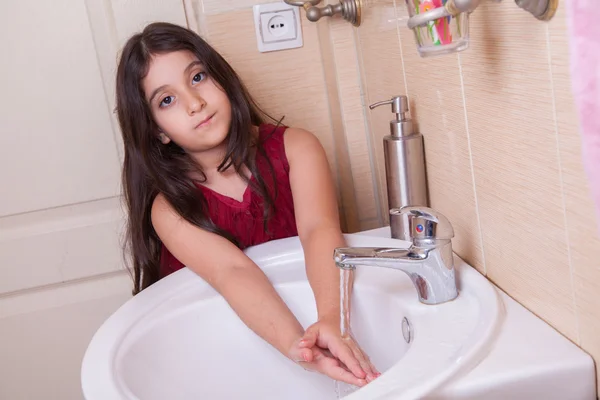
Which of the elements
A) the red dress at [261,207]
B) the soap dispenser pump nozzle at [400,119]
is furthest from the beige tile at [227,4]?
the soap dispenser pump nozzle at [400,119]

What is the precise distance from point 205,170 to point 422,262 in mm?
642

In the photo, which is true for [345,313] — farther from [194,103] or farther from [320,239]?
[194,103]

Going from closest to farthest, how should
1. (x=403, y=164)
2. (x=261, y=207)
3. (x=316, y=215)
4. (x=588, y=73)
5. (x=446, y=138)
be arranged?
(x=588, y=73) < (x=446, y=138) < (x=403, y=164) < (x=316, y=215) < (x=261, y=207)

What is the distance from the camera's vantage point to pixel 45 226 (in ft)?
5.12

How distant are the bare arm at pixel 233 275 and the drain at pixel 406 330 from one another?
14 centimetres

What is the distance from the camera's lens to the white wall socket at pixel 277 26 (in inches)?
57.4

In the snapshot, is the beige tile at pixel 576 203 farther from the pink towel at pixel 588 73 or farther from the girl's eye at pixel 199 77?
the girl's eye at pixel 199 77

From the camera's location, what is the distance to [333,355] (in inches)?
35.4

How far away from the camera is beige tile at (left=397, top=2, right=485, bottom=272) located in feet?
2.98

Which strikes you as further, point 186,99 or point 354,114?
point 354,114

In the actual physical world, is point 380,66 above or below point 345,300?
above

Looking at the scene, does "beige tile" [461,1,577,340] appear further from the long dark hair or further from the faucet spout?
the long dark hair

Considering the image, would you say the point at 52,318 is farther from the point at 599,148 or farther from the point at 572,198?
the point at 599,148

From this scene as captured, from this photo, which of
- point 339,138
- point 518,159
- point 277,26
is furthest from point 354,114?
point 518,159
